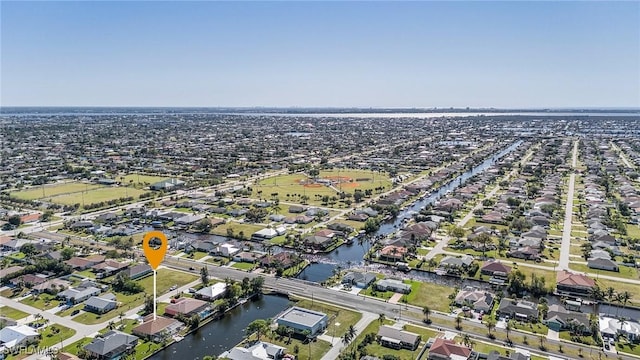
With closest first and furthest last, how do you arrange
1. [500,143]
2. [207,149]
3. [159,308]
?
[159,308] → [207,149] → [500,143]

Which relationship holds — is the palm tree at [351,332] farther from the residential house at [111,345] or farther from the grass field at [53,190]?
the grass field at [53,190]

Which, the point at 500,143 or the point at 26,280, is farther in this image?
the point at 500,143

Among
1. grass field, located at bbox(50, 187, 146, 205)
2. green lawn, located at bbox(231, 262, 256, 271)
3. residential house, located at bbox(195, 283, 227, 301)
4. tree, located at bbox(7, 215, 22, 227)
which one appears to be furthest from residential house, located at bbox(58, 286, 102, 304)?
grass field, located at bbox(50, 187, 146, 205)

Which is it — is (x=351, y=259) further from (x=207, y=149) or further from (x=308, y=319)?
(x=207, y=149)

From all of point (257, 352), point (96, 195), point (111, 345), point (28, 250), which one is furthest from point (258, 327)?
point (96, 195)

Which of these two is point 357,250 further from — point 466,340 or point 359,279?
point 466,340

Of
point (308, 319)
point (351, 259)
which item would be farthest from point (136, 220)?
point (308, 319)

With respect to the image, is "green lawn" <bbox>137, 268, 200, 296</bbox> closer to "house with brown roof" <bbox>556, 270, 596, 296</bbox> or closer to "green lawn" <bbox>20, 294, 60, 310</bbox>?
"green lawn" <bbox>20, 294, 60, 310</bbox>
